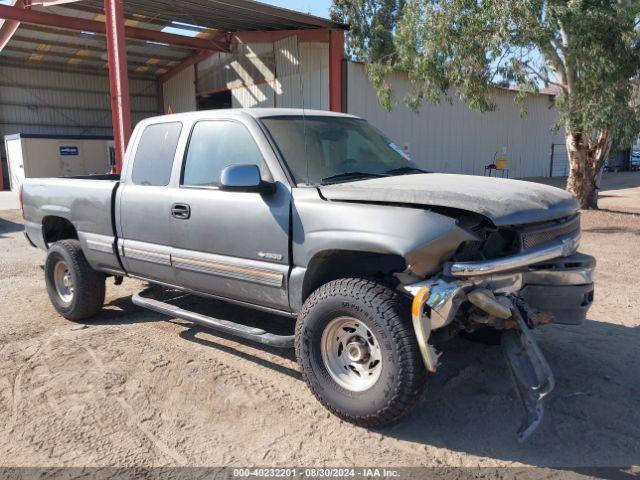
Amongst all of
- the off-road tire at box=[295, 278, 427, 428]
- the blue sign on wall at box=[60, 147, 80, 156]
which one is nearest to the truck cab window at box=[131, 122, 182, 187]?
the off-road tire at box=[295, 278, 427, 428]

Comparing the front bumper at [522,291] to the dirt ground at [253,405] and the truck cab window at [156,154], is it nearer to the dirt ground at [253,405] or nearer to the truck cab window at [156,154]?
the dirt ground at [253,405]

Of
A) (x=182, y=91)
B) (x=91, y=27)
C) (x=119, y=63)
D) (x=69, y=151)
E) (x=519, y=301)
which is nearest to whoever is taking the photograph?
(x=519, y=301)

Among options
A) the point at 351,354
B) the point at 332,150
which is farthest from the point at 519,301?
the point at 332,150

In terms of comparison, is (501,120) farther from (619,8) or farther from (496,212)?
(496,212)

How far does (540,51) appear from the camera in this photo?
11.9 m

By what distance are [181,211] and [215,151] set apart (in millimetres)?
553

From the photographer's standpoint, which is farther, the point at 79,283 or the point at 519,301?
the point at 79,283

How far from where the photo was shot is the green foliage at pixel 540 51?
401 inches

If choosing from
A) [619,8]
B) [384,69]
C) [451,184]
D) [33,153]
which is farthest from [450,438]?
[33,153]

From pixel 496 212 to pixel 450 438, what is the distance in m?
1.38

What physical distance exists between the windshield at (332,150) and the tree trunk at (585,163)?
9604mm

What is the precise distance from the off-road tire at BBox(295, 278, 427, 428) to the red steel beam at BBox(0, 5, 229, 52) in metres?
19.8

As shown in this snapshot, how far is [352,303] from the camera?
3.35m

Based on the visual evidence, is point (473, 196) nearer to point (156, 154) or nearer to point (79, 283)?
point (156, 154)
